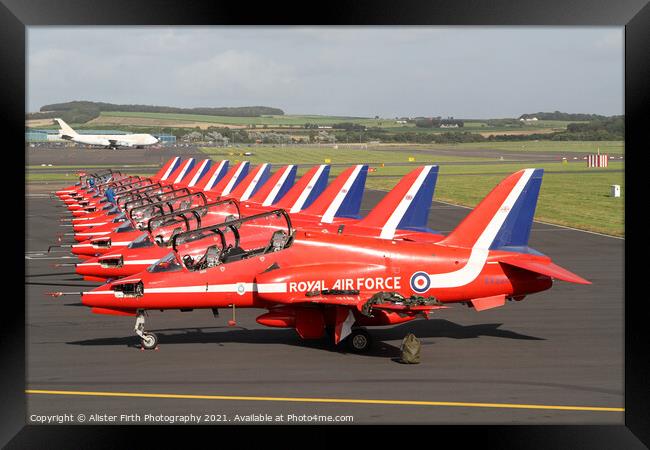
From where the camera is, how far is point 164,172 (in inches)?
1983

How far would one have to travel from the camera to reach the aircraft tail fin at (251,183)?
114 ft

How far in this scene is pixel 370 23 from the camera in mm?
10828

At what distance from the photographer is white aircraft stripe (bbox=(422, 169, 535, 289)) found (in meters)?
18.0

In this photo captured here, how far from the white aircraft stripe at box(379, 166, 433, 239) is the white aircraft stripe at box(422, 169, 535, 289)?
15.6 ft

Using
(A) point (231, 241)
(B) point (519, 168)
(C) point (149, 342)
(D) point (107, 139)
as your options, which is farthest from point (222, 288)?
(D) point (107, 139)

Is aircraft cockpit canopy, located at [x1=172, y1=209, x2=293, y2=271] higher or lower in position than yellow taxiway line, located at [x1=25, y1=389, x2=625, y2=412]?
higher

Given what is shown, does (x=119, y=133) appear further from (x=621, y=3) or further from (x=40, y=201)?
(x=621, y=3)

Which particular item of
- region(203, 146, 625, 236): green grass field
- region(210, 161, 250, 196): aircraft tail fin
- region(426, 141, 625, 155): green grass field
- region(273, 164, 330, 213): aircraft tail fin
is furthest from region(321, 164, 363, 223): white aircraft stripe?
region(426, 141, 625, 155): green grass field

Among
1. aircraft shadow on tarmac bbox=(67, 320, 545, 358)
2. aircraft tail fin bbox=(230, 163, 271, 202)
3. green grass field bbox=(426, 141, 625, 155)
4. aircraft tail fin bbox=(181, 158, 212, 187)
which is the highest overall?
green grass field bbox=(426, 141, 625, 155)

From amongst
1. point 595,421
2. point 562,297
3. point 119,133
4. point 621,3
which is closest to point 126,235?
point 562,297

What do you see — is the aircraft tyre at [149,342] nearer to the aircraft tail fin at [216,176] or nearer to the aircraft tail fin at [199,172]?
the aircraft tail fin at [216,176]

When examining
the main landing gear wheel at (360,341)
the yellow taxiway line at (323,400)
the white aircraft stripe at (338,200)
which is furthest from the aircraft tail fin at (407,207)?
the yellow taxiway line at (323,400)

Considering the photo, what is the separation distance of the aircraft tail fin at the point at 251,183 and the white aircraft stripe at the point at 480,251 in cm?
1673

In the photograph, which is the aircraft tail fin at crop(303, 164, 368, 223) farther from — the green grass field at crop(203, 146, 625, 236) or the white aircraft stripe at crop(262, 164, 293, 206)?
the green grass field at crop(203, 146, 625, 236)
